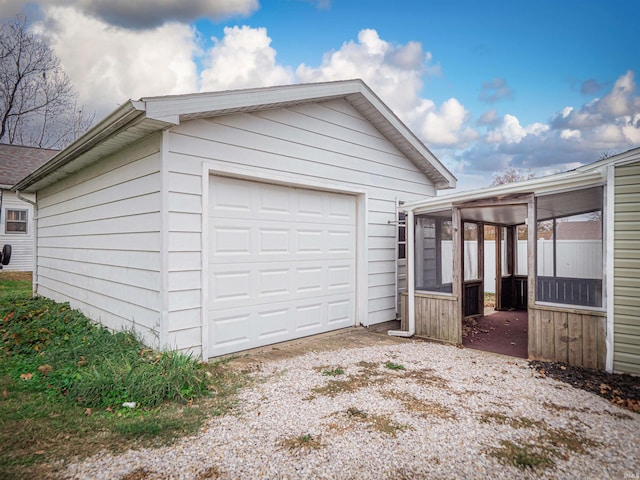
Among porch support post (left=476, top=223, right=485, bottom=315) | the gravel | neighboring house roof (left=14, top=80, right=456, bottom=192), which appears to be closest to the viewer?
the gravel

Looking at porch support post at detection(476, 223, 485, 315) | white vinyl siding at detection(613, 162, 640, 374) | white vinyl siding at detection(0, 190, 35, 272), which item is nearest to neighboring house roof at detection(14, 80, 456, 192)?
porch support post at detection(476, 223, 485, 315)

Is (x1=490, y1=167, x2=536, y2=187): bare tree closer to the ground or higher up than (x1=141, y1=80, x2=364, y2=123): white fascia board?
higher up

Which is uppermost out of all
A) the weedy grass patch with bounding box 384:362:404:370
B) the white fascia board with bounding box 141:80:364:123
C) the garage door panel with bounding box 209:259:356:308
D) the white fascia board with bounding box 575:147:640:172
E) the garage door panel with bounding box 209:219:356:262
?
the white fascia board with bounding box 141:80:364:123

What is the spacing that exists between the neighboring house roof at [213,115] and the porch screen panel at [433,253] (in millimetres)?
1859

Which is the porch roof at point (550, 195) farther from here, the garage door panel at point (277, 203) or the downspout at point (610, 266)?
the garage door panel at point (277, 203)

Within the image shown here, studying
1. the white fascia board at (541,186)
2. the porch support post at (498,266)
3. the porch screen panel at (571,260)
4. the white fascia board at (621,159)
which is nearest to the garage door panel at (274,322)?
the white fascia board at (541,186)

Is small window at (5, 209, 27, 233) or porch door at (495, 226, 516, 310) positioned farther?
small window at (5, 209, 27, 233)

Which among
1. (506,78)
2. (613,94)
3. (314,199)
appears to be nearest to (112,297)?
(314,199)

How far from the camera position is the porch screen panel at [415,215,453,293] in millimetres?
6000

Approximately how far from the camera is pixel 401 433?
9.32 feet

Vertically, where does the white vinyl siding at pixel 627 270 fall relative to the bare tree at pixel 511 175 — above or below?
below

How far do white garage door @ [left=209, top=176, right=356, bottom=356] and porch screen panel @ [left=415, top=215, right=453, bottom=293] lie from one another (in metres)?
1.18

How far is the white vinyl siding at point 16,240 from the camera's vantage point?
14.6 meters

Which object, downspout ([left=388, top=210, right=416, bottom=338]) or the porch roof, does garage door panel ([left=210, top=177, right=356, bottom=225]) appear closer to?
downspout ([left=388, top=210, right=416, bottom=338])
